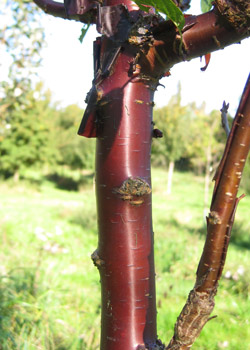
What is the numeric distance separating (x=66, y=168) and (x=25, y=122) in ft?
23.0

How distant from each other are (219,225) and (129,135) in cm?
29

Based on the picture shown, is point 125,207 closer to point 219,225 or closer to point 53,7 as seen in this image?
point 219,225

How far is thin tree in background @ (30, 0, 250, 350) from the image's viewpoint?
0.77 metres

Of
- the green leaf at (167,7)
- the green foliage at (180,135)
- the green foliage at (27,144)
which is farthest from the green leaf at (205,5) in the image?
the green foliage at (27,144)

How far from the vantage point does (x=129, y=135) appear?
33.4 inches

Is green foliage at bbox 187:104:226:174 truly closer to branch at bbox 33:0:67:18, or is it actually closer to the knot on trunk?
branch at bbox 33:0:67:18

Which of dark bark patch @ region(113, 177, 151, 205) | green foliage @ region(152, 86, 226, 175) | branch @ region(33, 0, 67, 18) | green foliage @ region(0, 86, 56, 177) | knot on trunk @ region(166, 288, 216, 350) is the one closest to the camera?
knot on trunk @ region(166, 288, 216, 350)

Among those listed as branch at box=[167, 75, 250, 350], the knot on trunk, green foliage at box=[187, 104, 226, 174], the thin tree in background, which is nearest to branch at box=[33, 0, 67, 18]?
the thin tree in background

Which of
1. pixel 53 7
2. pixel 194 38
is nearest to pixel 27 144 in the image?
pixel 53 7

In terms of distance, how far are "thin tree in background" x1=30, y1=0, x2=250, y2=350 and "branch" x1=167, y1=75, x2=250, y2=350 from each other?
2cm

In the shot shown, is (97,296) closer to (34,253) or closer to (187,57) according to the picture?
(34,253)

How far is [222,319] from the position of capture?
310cm

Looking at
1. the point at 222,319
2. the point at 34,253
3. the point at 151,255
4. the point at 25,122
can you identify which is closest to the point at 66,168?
the point at 25,122

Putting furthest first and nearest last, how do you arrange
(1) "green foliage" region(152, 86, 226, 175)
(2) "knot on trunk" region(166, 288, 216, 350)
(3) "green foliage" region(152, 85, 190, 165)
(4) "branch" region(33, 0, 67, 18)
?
(3) "green foliage" region(152, 85, 190, 165) → (1) "green foliage" region(152, 86, 226, 175) → (4) "branch" region(33, 0, 67, 18) → (2) "knot on trunk" region(166, 288, 216, 350)
